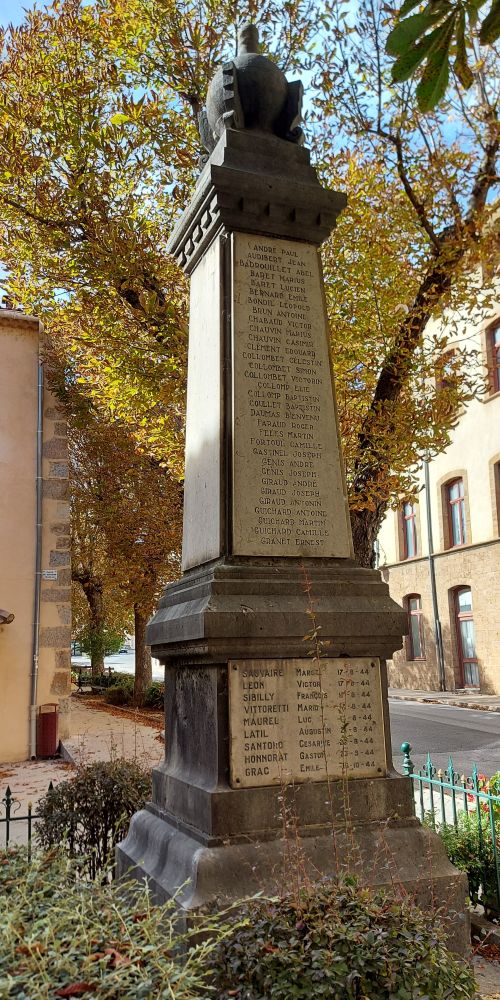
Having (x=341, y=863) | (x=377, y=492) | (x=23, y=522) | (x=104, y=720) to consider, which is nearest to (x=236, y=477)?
(x=341, y=863)

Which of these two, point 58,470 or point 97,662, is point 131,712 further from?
point 97,662

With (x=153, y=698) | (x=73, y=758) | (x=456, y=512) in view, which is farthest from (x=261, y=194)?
(x=456, y=512)

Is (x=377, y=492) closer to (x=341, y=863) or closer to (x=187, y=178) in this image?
(x=187, y=178)

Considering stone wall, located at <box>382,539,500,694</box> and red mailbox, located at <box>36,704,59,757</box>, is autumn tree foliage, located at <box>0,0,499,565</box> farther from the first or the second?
stone wall, located at <box>382,539,500,694</box>

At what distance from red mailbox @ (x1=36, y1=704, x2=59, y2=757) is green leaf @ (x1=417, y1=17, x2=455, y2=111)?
12533 millimetres

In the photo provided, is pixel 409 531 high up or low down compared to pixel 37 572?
up

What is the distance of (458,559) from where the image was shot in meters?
25.5

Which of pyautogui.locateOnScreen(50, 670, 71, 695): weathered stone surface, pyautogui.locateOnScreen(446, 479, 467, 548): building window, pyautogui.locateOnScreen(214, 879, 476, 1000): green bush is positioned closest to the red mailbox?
pyautogui.locateOnScreen(50, 670, 71, 695): weathered stone surface

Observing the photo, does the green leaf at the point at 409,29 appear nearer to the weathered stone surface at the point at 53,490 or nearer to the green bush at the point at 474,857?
the green bush at the point at 474,857

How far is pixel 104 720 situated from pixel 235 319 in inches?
578

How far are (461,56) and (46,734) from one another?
42.1ft

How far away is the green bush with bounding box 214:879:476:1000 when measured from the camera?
2.27 m

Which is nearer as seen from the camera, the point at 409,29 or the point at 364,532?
the point at 409,29

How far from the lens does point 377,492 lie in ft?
30.5
